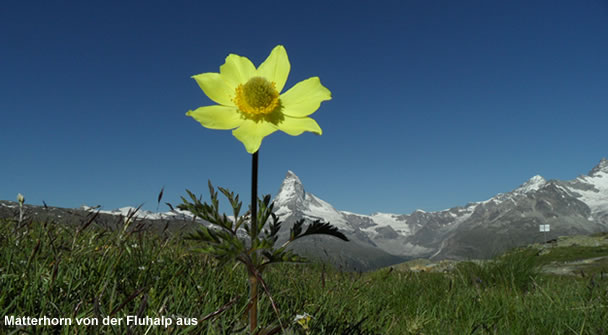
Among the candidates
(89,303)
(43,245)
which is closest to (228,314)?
(89,303)

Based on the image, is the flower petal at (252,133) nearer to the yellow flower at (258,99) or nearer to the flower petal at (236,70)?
the yellow flower at (258,99)

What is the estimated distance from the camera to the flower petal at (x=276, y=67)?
2234 mm

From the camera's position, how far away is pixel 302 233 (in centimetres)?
223

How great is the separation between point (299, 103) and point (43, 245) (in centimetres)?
311

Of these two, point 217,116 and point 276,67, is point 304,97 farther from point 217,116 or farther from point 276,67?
point 217,116

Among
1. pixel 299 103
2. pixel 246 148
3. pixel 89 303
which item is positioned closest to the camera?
pixel 246 148

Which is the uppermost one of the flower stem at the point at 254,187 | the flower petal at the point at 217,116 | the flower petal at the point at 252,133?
the flower petal at the point at 217,116

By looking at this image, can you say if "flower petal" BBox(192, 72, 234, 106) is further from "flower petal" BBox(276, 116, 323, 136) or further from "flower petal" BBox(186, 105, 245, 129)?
"flower petal" BBox(276, 116, 323, 136)

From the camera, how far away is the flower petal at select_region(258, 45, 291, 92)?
2.23 metres

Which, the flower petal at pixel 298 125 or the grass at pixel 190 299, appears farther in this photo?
the grass at pixel 190 299

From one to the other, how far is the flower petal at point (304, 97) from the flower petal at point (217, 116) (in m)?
0.28

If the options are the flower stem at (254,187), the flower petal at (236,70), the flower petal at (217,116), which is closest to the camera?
the flower stem at (254,187)

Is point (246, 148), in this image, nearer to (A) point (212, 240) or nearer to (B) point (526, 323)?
(A) point (212, 240)

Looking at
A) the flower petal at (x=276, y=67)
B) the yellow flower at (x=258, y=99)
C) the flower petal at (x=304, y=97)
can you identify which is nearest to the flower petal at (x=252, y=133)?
the yellow flower at (x=258, y=99)
